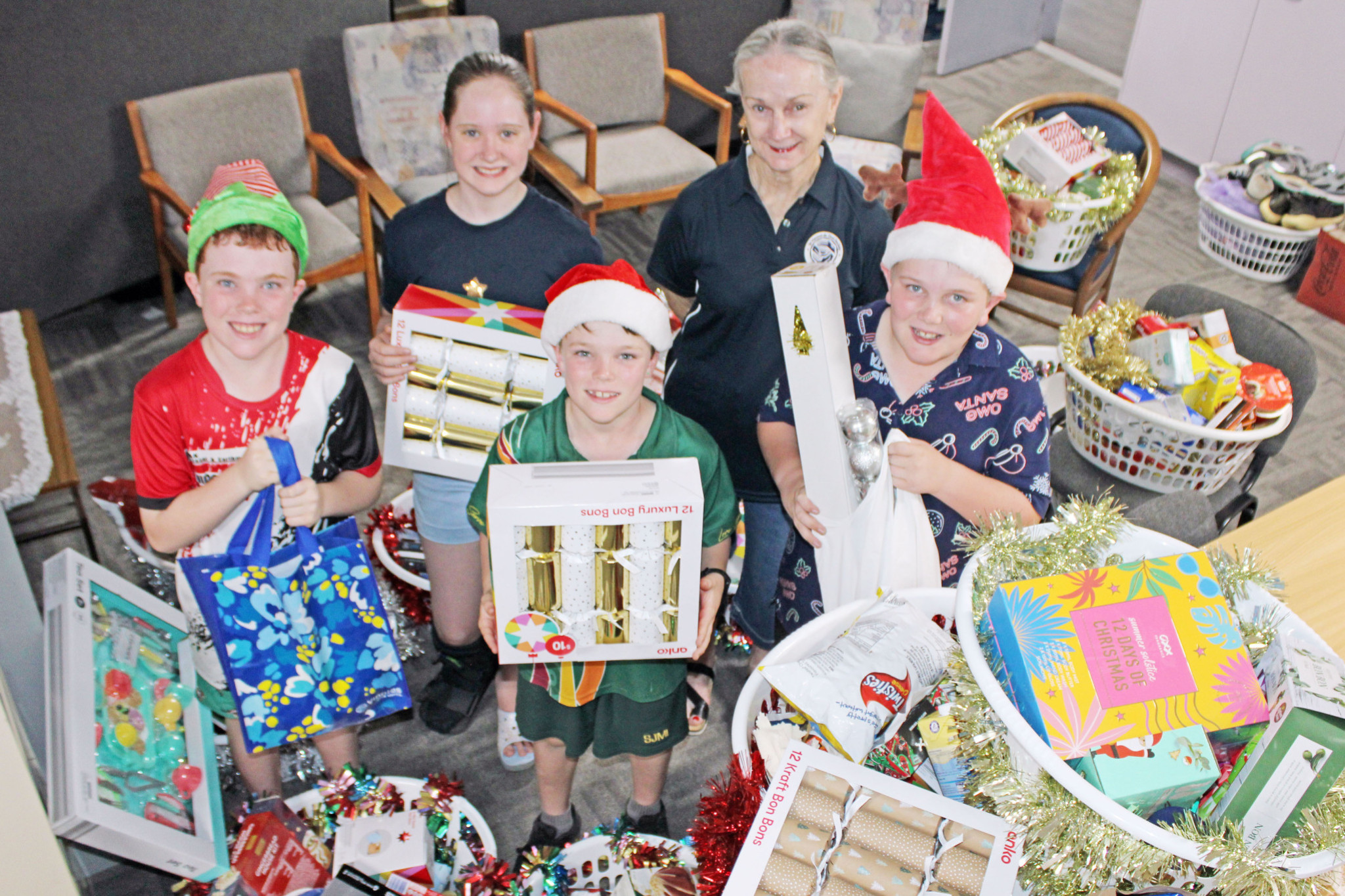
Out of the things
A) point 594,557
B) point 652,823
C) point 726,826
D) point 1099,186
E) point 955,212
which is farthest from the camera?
point 1099,186

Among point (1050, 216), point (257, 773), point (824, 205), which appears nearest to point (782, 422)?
point (824, 205)

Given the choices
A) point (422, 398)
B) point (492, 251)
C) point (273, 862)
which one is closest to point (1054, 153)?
point (492, 251)

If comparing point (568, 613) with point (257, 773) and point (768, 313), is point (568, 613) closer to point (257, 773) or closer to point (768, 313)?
point (768, 313)

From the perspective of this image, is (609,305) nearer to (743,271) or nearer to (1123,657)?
(743,271)

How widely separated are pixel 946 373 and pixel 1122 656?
81cm

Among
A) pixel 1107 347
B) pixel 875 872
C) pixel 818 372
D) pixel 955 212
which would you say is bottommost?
pixel 1107 347

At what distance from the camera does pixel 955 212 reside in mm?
1583

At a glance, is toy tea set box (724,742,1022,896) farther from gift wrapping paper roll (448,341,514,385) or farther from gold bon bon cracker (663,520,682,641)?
gift wrapping paper roll (448,341,514,385)

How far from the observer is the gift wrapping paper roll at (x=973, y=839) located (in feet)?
3.53

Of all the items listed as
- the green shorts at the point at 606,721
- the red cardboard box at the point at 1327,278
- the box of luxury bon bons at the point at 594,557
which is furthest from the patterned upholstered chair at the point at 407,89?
the red cardboard box at the point at 1327,278

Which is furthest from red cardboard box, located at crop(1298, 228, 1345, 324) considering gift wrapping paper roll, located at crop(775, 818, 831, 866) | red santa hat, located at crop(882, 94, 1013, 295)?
gift wrapping paper roll, located at crop(775, 818, 831, 866)

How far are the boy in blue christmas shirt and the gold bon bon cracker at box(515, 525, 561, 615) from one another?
45cm

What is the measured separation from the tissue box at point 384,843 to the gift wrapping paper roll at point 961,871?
130 cm

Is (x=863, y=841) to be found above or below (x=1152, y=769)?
below
